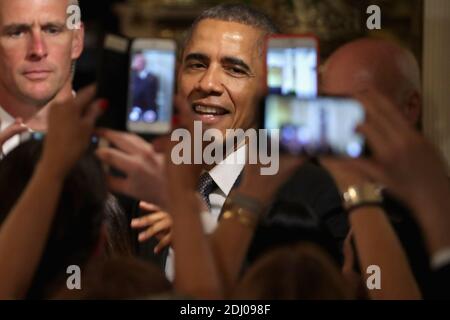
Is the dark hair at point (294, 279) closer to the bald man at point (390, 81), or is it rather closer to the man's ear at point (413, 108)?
the bald man at point (390, 81)

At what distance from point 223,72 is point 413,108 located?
1.46 ft

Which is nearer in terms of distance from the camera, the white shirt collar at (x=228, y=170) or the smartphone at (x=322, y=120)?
the smartphone at (x=322, y=120)

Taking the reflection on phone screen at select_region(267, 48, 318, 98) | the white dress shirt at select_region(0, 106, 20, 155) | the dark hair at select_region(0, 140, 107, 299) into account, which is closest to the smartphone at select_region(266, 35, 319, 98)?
the reflection on phone screen at select_region(267, 48, 318, 98)

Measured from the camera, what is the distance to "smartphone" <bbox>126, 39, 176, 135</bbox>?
5.94ft

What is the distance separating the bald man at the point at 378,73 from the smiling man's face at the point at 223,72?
204 millimetres

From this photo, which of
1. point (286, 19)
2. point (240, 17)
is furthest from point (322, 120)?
point (286, 19)

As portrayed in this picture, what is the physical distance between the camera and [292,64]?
188 centimetres

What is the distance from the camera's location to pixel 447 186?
1.68 metres

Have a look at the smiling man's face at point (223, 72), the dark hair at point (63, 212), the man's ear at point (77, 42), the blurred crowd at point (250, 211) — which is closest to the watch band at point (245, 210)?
the blurred crowd at point (250, 211)

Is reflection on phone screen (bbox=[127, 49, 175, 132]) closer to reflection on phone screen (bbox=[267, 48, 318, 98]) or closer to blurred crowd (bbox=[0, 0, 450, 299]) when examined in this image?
blurred crowd (bbox=[0, 0, 450, 299])

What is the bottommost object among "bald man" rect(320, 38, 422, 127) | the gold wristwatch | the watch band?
the watch band

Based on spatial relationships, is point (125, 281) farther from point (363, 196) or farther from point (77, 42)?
point (77, 42)

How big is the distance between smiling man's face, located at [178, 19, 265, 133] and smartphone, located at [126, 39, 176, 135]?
18 centimetres

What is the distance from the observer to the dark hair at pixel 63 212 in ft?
5.68
